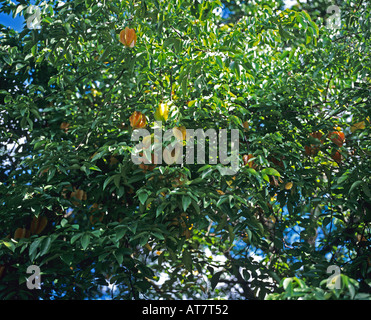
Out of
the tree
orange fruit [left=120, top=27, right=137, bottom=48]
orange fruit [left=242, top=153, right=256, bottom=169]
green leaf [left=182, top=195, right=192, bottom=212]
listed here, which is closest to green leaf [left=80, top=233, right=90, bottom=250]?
the tree

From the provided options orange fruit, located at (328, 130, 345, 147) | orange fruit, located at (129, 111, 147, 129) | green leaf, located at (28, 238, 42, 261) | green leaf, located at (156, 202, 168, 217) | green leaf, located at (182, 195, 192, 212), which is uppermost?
orange fruit, located at (129, 111, 147, 129)

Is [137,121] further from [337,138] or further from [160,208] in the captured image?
[337,138]

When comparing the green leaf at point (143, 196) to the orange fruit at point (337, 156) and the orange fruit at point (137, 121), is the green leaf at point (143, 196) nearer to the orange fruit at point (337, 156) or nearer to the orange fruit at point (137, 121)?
the orange fruit at point (137, 121)

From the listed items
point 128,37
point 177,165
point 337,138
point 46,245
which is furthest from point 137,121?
point 337,138

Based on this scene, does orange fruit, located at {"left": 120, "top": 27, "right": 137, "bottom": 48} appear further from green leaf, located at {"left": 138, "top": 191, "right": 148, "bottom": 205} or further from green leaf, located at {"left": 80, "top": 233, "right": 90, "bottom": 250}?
green leaf, located at {"left": 80, "top": 233, "right": 90, "bottom": 250}

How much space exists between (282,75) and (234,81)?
430 mm

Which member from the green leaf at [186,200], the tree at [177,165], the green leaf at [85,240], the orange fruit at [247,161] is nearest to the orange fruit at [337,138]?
the tree at [177,165]

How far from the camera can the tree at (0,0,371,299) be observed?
7.56ft

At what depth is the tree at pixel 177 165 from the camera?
230cm

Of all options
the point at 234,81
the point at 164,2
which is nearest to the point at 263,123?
the point at 234,81

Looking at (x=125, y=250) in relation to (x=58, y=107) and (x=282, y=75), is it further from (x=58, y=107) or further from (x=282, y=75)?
(x=282, y=75)

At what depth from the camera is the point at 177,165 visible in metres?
2.55

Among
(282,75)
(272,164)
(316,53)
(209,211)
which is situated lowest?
(209,211)
